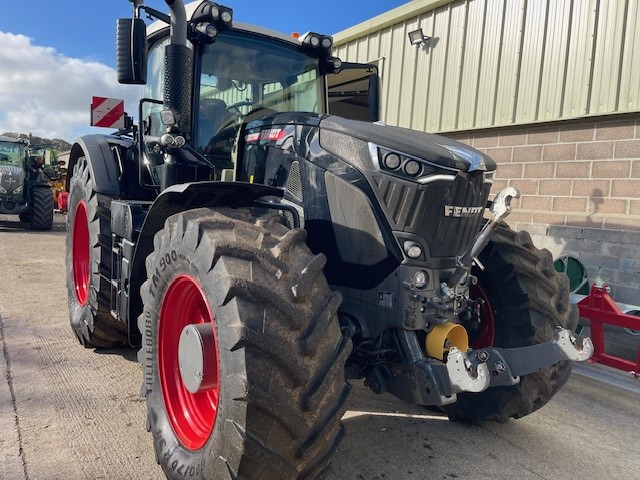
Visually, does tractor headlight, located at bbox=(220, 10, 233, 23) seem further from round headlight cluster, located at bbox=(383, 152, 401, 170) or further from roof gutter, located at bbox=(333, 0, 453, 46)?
roof gutter, located at bbox=(333, 0, 453, 46)

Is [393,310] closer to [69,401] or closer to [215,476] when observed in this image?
[215,476]

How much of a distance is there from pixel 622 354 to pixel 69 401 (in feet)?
15.8

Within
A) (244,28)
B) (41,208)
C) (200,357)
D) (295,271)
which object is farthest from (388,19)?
(41,208)

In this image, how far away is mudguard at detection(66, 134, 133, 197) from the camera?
4016 mm

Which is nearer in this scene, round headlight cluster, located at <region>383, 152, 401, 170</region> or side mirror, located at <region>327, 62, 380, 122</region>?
round headlight cluster, located at <region>383, 152, 401, 170</region>

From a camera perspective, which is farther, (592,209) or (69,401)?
(592,209)

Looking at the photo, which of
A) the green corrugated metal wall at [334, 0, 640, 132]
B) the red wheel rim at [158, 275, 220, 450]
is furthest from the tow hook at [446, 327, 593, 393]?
the green corrugated metal wall at [334, 0, 640, 132]

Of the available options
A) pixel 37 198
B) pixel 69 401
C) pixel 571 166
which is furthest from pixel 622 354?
pixel 37 198

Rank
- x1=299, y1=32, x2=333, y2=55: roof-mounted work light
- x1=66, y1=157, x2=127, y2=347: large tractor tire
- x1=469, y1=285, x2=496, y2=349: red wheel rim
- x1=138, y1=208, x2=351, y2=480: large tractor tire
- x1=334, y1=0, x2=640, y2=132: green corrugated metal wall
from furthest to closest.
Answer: x1=334, y1=0, x2=640, y2=132: green corrugated metal wall
x1=66, y1=157, x2=127, y2=347: large tractor tire
x1=299, y1=32, x2=333, y2=55: roof-mounted work light
x1=469, y1=285, x2=496, y2=349: red wheel rim
x1=138, y1=208, x2=351, y2=480: large tractor tire

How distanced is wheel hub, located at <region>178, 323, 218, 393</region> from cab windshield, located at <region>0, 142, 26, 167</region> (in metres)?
13.3

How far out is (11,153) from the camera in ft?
44.5

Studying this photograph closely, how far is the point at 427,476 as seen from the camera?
260 centimetres

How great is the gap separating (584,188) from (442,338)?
3.85 m

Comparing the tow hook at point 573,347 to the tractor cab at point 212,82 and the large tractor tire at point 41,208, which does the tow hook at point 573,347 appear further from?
the large tractor tire at point 41,208
